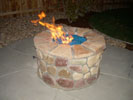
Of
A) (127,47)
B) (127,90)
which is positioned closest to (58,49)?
(127,90)

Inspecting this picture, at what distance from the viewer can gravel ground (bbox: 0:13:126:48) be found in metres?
5.38

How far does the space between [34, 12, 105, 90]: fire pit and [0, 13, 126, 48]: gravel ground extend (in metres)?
2.42

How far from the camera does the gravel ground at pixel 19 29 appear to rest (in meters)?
5.38

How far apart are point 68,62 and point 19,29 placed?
426 cm

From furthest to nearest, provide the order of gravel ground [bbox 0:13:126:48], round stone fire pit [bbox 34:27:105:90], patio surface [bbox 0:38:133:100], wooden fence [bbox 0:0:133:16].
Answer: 1. wooden fence [bbox 0:0:133:16]
2. gravel ground [bbox 0:13:126:48]
3. patio surface [bbox 0:38:133:100]
4. round stone fire pit [bbox 34:27:105:90]

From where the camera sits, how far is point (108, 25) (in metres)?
7.28

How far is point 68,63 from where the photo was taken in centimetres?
278

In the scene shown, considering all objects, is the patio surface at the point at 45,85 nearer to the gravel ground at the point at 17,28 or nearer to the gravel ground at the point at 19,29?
the gravel ground at the point at 19,29

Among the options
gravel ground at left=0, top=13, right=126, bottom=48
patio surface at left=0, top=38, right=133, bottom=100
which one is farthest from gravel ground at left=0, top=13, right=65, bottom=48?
patio surface at left=0, top=38, right=133, bottom=100

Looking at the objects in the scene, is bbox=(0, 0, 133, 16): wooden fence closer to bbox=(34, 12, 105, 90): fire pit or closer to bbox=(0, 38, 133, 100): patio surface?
bbox=(0, 38, 133, 100): patio surface

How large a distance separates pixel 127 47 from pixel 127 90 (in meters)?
2.37

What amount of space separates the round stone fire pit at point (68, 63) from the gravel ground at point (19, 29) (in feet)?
8.05

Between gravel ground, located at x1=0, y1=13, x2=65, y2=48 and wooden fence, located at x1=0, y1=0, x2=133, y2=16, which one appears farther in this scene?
wooden fence, located at x1=0, y1=0, x2=133, y2=16

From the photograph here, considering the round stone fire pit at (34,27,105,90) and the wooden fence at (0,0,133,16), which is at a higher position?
the wooden fence at (0,0,133,16)
